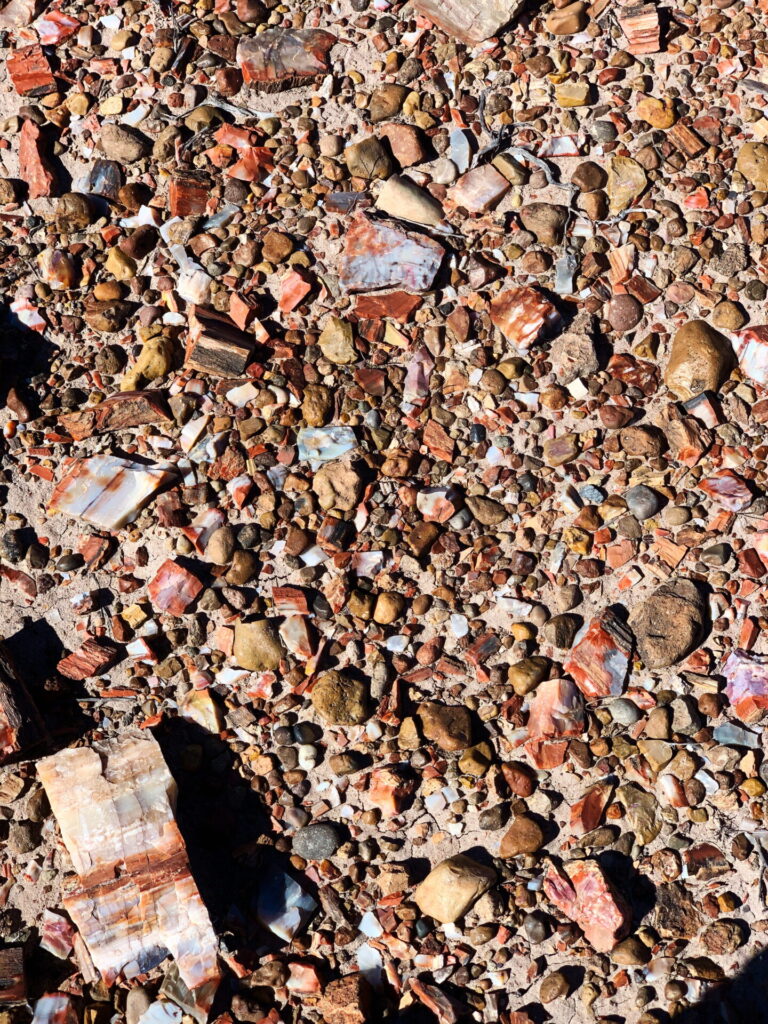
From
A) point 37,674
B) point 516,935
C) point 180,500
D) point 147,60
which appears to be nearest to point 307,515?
point 180,500

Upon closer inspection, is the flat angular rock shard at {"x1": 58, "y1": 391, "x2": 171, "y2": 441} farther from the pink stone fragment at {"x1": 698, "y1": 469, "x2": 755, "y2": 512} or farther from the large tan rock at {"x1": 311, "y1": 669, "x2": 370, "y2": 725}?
the pink stone fragment at {"x1": 698, "y1": 469, "x2": 755, "y2": 512}

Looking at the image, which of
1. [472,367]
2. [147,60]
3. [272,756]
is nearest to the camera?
[272,756]

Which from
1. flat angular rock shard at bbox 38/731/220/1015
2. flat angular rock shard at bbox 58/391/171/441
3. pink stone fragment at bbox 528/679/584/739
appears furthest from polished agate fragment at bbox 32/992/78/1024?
flat angular rock shard at bbox 58/391/171/441

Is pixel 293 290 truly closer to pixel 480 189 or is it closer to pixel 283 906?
pixel 480 189

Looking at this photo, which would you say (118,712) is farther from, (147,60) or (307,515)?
(147,60)

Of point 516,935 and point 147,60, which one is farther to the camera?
point 147,60

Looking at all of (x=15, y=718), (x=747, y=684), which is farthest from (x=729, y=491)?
(x=15, y=718)
